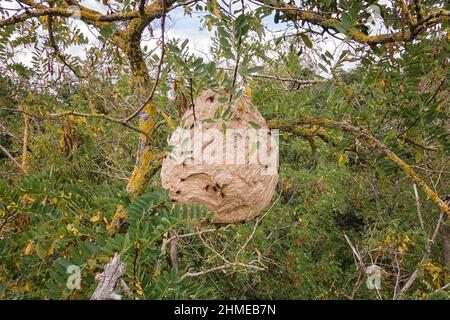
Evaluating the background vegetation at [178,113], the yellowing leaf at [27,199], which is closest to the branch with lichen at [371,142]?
the background vegetation at [178,113]

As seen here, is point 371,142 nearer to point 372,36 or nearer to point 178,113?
point 372,36

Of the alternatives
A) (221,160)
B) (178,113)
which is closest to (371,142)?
(221,160)

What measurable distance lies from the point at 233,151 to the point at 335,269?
9.97 feet

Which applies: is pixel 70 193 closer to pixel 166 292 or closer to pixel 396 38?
pixel 166 292

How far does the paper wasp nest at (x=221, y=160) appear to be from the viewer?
1307mm

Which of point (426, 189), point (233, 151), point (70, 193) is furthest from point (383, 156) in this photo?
point (70, 193)

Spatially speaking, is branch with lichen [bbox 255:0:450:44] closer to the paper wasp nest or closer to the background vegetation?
the background vegetation

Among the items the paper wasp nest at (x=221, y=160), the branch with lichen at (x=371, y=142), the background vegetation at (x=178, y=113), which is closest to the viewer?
the background vegetation at (x=178, y=113)

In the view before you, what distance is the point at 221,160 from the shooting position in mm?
1316

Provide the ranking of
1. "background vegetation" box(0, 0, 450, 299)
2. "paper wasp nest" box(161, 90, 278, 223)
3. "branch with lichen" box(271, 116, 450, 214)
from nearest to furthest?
"background vegetation" box(0, 0, 450, 299), "branch with lichen" box(271, 116, 450, 214), "paper wasp nest" box(161, 90, 278, 223)

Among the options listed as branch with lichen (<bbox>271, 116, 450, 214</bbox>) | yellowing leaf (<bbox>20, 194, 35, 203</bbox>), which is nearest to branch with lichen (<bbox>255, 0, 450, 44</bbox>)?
branch with lichen (<bbox>271, 116, 450, 214</bbox>)

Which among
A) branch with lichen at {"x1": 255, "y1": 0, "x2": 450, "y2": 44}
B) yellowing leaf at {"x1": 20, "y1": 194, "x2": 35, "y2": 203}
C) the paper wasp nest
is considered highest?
branch with lichen at {"x1": 255, "y1": 0, "x2": 450, "y2": 44}

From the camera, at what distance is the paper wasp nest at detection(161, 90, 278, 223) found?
1307 millimetres

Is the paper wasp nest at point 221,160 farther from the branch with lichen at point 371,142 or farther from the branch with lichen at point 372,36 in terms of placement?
the branch with lichen at point 372,36
